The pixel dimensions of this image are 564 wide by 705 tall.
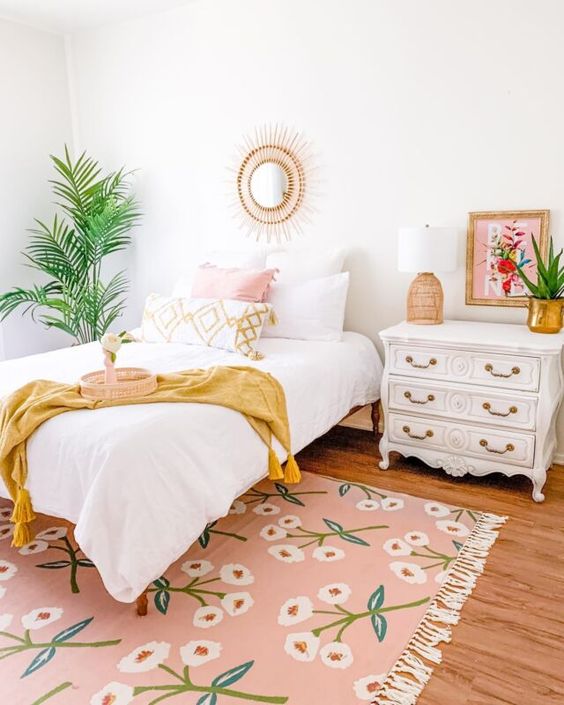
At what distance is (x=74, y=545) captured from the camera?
235 cm

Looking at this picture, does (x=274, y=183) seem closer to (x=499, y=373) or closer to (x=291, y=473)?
(x=499, y=373)

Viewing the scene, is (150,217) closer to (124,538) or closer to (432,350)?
(432,350)

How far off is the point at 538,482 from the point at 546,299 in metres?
0.84

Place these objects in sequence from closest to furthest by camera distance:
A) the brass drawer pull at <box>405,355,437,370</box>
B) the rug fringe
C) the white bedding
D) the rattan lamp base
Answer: the rug fringe
the white bedding
the brass drawer pull at <box>405,355,437,370</box>
the rattan lamp base

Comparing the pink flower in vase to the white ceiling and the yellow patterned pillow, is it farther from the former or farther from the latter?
the white ceiling

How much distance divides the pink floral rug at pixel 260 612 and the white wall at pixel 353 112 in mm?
1409

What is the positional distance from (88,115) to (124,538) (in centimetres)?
364

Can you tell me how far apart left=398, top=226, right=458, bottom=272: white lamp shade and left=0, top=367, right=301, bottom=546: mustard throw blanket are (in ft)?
3.34

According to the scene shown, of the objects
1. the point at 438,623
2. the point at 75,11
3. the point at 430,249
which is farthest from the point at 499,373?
the point at 75,11

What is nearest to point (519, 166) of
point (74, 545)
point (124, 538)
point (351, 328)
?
point (351, 328)

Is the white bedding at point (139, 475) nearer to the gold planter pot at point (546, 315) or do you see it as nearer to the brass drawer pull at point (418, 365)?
the brass drawer pull at point (418, 365)

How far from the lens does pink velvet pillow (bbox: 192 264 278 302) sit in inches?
128

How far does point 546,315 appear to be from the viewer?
2.74 metres

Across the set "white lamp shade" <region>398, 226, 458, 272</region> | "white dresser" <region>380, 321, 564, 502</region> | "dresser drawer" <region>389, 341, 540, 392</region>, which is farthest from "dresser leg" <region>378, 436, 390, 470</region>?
"white lamp shade" <region>398, 226, 458, 272</region>
